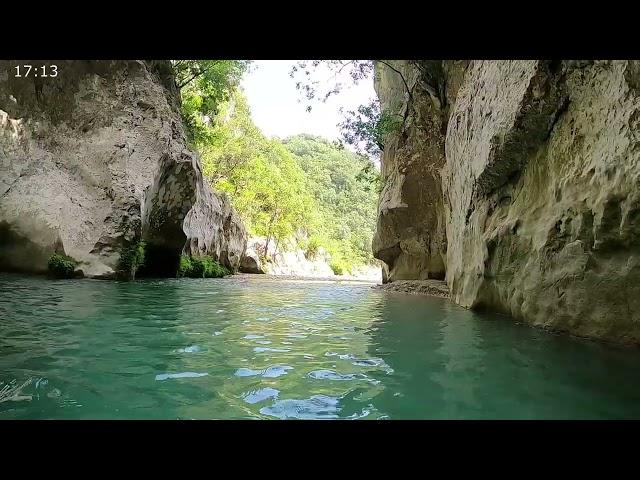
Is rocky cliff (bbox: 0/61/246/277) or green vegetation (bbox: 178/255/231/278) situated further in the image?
green vegetation (bbox: 178/255/231/278)

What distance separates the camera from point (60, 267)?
35.5ft

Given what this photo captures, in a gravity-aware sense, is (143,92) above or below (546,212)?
above

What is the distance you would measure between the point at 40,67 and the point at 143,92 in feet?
9.65

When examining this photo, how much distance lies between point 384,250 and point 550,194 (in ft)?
42.2

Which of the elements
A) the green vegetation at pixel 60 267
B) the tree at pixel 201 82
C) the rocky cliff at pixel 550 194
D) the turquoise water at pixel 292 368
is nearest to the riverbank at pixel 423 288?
the rocky cliff at pixel 550 194

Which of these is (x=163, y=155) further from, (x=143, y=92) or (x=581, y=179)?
(x=581, y=179)

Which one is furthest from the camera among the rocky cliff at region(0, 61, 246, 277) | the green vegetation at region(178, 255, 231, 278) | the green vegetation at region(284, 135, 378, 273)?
the green vegetation at region(284, 135, 378, 273)

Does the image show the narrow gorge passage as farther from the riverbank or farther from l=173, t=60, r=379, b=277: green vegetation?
l=173, t=60, r=379, b=277: green vegetation

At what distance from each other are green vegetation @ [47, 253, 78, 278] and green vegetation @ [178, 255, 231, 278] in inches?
220

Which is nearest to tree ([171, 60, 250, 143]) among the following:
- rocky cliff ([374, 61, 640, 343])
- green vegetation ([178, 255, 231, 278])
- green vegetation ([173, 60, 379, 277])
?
green vegetation ([173, 60, 379, 277])

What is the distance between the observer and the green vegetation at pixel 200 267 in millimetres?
17048

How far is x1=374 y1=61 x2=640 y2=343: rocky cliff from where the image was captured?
176 inches
